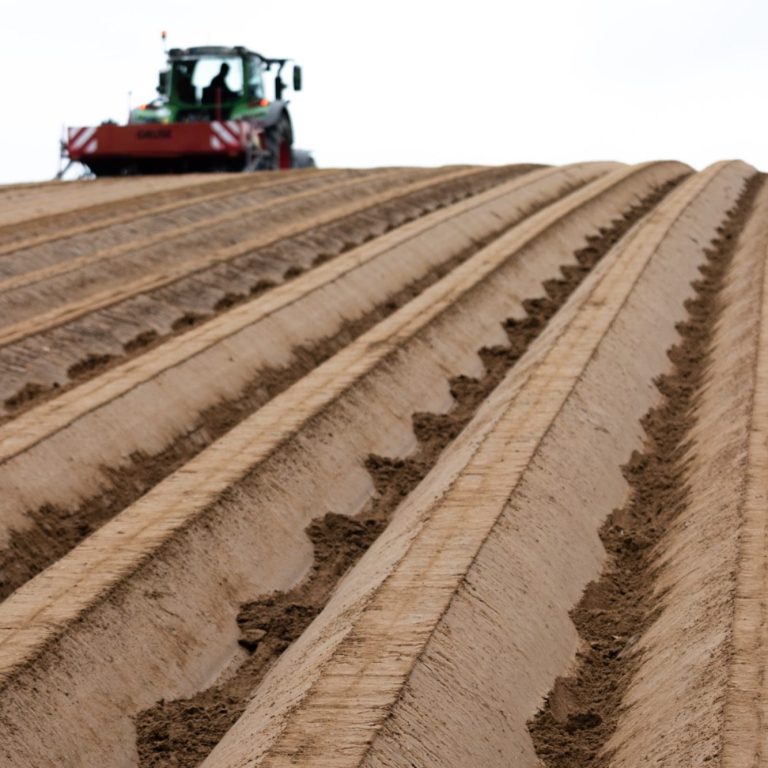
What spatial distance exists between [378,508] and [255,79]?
1403 cm

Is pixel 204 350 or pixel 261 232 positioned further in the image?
pixel 261 232

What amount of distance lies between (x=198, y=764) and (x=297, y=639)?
0.78 m

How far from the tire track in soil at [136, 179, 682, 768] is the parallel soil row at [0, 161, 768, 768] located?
0.01 m

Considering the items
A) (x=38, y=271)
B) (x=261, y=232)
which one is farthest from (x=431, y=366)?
(x=261, y=232)

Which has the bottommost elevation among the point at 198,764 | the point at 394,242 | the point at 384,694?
the point at 198,764

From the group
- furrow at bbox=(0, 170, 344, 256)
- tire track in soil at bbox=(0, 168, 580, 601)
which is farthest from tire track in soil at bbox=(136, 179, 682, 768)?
furrow at bbox=(0, 170, 344, 256)

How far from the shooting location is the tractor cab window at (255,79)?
61.4 ft

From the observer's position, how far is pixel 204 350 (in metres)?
7.14

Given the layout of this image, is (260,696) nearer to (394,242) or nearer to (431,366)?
(431,366)

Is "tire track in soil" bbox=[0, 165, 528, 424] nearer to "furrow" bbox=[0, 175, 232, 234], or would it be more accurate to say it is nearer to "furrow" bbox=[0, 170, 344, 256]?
"furrow" bbox=[0, 170, 344, 256]

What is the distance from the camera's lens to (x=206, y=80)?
19.0 metres

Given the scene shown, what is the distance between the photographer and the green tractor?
17406mm

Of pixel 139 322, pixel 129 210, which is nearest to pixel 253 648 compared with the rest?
pixel 139 322

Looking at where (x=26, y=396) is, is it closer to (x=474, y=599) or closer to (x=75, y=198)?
(x=474, y=599)
